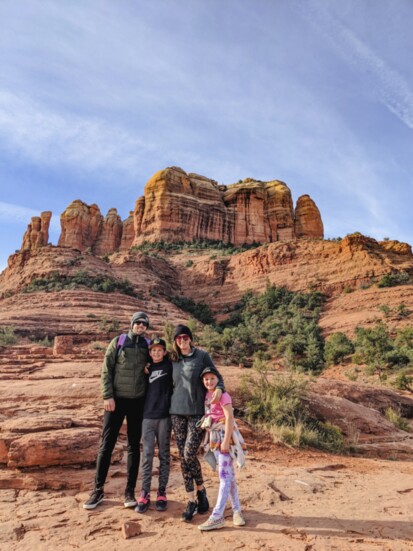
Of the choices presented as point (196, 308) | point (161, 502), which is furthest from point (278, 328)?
point (161, 502)

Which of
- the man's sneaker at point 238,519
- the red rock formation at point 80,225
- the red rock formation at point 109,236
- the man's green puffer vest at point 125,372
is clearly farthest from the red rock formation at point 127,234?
the man's sneaker at point 238,519

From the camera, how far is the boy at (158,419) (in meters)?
3.97

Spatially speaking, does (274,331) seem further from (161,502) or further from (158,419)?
(161,502)

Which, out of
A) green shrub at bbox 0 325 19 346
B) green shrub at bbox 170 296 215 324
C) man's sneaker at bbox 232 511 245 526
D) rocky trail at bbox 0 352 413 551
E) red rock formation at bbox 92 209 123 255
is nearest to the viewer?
rocky trail at bbox 0 352 413 551

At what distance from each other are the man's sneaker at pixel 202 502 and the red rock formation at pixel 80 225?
78.2 metres

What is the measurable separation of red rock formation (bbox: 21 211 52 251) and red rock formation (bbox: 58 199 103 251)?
3.51 metres

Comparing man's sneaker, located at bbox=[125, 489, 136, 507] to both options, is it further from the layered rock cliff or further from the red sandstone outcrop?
the red sandstone outcrop

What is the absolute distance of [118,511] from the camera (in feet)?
12.4

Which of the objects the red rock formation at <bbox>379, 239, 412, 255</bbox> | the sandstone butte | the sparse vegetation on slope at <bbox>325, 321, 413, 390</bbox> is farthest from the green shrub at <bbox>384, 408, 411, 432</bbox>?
the red rock formation at <bbox>379, 239, 412, 255</bbox>

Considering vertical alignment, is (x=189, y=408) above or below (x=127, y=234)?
below

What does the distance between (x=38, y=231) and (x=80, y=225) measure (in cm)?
853

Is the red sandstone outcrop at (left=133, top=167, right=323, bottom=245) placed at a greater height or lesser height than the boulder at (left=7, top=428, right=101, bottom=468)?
greater

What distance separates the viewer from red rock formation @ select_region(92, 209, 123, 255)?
81.3 metres

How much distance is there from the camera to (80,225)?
79.9m
